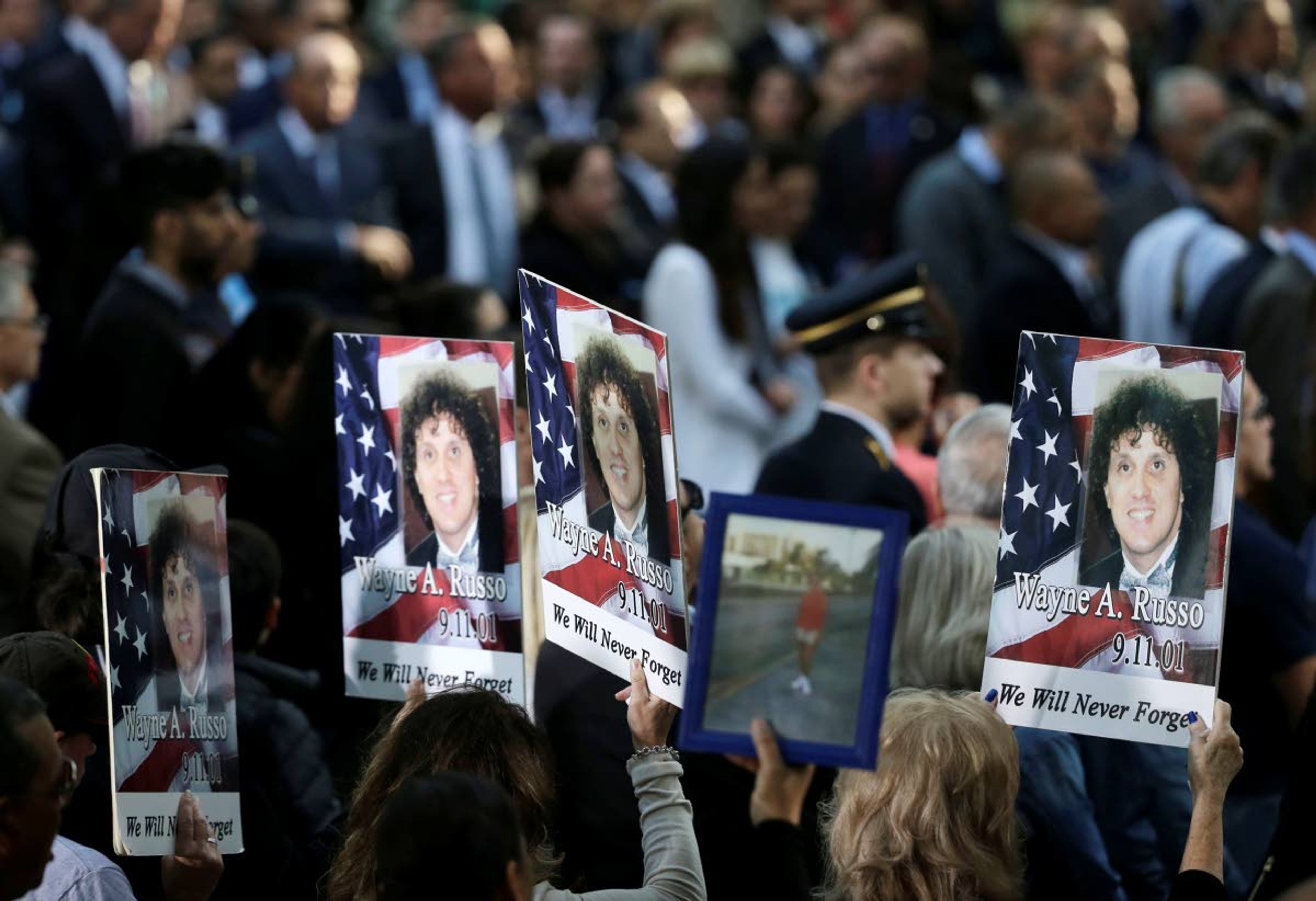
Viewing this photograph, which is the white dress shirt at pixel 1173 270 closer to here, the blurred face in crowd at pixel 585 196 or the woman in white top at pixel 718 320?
the woman in white top at pixel 718 320

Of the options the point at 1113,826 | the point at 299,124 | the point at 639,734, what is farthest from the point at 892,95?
the point at 639,734

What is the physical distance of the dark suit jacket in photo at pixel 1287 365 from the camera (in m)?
7.09

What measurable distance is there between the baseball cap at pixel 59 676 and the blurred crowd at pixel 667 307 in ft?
0.07

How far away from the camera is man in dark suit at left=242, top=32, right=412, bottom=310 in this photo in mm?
8562

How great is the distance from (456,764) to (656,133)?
756 centimetres

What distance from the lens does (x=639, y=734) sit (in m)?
3.63

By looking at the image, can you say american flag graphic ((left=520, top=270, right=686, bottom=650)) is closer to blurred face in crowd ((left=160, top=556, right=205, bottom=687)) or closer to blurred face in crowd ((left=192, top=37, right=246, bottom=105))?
blurred face in crowd ((left=160, top=556, right=205, bottom=687))

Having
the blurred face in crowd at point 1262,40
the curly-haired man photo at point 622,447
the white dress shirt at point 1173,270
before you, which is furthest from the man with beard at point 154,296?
the blurred face in crowd at point 1262,40

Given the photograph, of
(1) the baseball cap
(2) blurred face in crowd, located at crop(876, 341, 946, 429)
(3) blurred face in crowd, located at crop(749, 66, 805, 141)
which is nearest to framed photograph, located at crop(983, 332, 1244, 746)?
(1) the baseball cap

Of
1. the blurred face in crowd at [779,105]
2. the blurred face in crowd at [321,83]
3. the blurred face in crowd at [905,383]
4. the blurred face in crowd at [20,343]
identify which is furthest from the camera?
the blurred face in crowd at [779,105]

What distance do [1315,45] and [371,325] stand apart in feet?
27.0

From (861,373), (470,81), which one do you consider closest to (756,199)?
(470,81)

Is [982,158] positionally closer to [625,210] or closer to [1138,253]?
[1138,253]

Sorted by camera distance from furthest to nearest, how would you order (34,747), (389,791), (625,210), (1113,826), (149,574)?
(625,210) < (1113,826) < (149,574) < (389,791) < (34,747)
